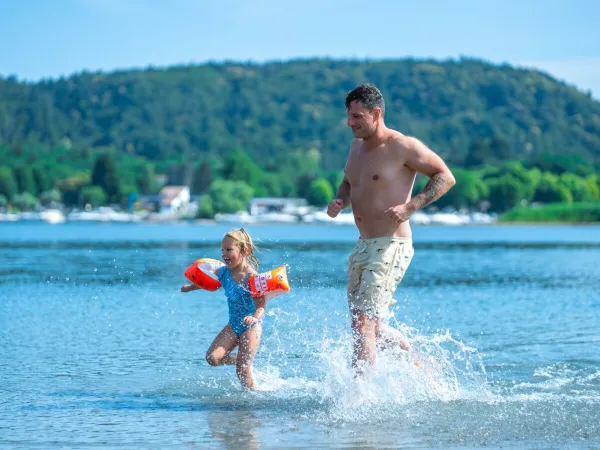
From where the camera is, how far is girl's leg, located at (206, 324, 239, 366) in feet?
31.9

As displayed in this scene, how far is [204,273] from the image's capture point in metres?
9.96

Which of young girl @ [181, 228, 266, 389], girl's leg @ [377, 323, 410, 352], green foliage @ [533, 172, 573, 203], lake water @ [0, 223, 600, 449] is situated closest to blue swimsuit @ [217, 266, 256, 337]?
young girl @ [181, 228, 266, 389]

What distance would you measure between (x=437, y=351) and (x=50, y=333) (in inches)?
208

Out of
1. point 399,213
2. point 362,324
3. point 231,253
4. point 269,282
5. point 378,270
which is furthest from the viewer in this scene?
point 231,253

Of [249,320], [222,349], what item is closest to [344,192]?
[249,320]

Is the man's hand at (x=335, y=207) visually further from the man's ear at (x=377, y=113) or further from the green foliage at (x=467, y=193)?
the green foliage at (x=467, y=193)

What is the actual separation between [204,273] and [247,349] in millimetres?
811

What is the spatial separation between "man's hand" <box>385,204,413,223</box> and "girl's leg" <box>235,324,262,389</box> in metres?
1.95

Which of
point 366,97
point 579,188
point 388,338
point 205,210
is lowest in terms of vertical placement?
point 205,210

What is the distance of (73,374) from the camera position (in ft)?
36.2

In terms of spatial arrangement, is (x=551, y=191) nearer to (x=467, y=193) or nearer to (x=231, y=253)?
(x=467, y=193)

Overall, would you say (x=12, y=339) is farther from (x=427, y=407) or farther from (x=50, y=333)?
(x=427, y=407)

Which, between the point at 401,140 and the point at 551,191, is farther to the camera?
the point at 551,191

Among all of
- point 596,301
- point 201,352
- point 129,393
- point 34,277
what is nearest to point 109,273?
point 34,277
